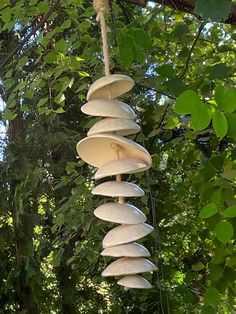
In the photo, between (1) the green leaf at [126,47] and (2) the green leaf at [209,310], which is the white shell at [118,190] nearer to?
(1) the green leaf at [126,47]

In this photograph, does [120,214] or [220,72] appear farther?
[220,72]

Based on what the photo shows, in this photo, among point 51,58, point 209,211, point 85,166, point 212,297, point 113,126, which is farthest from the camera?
point 85,166

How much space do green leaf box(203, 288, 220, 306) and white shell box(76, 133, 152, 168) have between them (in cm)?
48

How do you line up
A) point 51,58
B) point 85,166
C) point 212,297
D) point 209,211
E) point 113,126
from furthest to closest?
point 85,166, point 51,58, point 212,297, point 209,211, point 113,126

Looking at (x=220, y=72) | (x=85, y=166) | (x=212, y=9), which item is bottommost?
(x=212, y=9)

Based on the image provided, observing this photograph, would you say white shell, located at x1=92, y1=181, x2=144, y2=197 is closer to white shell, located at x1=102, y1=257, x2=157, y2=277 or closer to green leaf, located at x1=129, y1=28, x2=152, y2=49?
white shell, located at x1=102, y1=257, x2=157, y2=277

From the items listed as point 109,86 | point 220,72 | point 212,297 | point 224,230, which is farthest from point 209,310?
point 109,86

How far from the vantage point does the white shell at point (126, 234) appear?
473 mm

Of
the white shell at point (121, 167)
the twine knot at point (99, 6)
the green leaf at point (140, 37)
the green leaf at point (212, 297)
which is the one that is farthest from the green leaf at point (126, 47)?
the green leaf at point (212, 297)

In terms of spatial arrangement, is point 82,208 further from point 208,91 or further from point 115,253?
point 115,253

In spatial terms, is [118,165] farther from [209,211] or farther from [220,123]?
[209,211]

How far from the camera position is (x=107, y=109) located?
1.54 feet

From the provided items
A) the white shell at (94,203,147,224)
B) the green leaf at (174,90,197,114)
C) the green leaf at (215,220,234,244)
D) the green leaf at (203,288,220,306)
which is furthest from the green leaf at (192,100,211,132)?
the green leaf at (203,288,220,306)

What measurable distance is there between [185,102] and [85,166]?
1.03m
